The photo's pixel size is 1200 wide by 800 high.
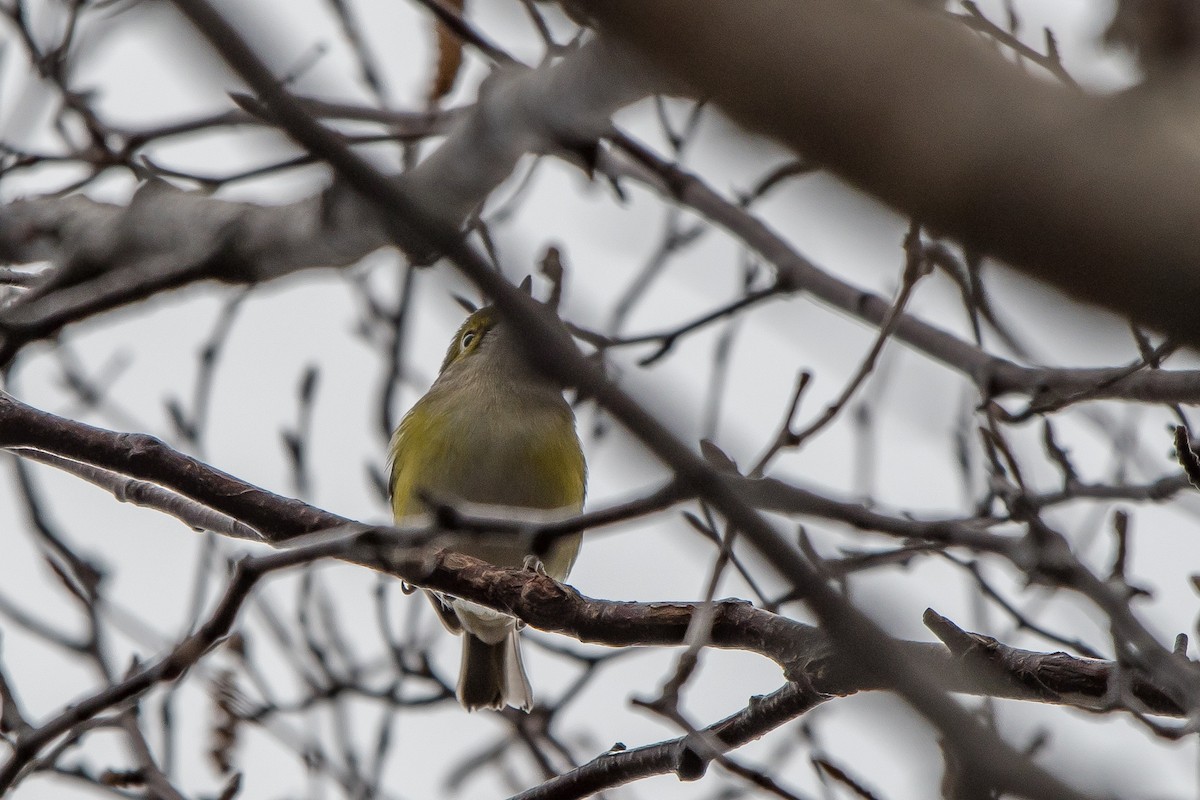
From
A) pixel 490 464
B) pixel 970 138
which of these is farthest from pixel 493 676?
pixel 970 138

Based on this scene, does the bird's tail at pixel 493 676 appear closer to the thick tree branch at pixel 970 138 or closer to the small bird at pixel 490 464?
the small bird at pixel 490 464

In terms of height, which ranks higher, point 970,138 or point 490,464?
point 490,464

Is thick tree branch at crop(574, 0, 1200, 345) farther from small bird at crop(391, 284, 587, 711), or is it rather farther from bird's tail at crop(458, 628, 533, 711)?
bird's tail at crop(458, 628, 533, 711)

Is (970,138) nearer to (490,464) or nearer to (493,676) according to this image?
(490,464)

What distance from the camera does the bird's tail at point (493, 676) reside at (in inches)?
268

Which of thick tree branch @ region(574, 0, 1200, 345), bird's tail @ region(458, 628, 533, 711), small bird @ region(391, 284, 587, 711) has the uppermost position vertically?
small bird @ region(391, 284, 587, 711)

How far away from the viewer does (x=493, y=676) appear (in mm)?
7004

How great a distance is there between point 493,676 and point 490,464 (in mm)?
1287

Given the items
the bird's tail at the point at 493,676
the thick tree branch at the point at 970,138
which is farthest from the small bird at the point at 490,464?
the thick tree branch at the point at 970,138

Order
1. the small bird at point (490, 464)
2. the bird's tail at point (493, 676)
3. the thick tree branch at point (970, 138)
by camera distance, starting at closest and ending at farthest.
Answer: the thick tree branch at point (970, 138)
the small bird at point (490, 464)
the bird's tail at point (493, 676)

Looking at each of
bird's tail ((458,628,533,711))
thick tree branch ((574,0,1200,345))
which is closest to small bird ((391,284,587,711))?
bird's tail ((458,628,533,711))

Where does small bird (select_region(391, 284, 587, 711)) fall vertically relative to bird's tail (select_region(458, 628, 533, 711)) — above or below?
above

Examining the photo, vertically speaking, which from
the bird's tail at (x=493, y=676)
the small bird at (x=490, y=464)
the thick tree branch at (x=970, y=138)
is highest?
the small bird at (x=490, y=464)

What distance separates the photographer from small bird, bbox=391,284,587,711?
6.45 meters
